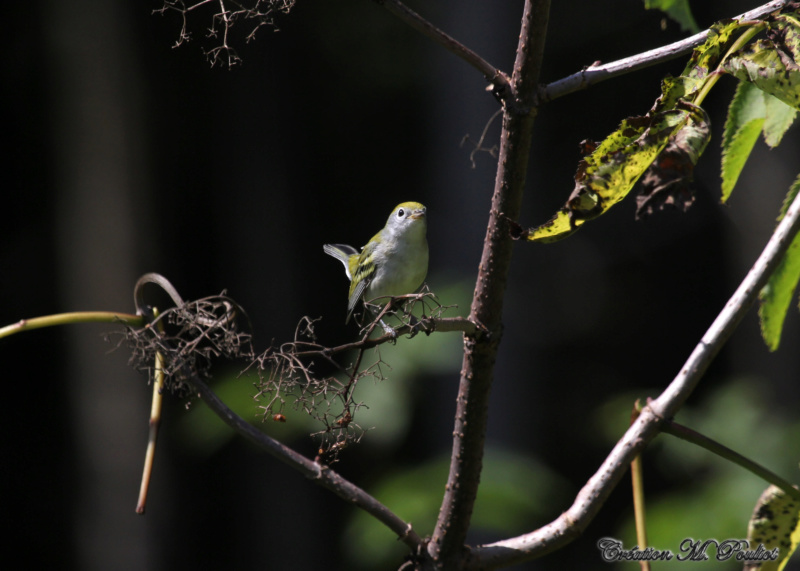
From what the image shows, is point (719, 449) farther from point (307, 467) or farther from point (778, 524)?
point (307, 467)

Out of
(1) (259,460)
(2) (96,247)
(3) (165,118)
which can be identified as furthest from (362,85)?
(1) (259,460)

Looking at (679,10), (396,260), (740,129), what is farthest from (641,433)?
(396,260)

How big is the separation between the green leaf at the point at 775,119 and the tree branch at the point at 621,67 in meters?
0.13

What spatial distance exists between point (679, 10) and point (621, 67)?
25cm

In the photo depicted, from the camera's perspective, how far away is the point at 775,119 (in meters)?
0.78

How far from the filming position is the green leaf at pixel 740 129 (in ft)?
2.56

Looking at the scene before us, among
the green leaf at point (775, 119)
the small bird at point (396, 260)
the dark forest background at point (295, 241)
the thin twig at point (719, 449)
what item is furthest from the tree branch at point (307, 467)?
the dark forest background at point (295, 241)

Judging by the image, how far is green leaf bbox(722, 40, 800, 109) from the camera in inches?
22.9

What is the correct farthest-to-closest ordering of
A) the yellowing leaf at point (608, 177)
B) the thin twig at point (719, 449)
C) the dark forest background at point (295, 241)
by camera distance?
the dark forest background at point (295, 241)
the thin twig at point (719, 449)
the yellowing leaf at point (608, 177)

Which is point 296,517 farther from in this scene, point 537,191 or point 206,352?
point 206,352

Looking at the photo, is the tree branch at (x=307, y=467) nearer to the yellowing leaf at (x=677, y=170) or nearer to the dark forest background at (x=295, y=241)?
the yellowing leaf at (x=677, y=170)

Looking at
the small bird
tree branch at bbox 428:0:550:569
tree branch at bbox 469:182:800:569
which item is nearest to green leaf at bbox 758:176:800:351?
tree branch at bbox 469:182:800:569

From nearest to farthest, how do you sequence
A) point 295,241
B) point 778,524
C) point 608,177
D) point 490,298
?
point 608,177 → point 490,298 → point 778,524 → point 295,241

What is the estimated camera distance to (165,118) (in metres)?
4.68
